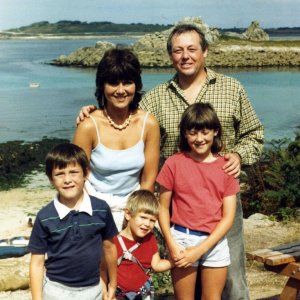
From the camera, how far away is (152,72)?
166ft

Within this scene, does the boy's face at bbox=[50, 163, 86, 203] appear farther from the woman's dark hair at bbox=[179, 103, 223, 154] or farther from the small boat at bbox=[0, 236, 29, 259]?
the small boat at bbox=[0, 236, 29, 259]

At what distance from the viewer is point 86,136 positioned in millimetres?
4004

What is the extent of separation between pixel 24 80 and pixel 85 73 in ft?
27.4

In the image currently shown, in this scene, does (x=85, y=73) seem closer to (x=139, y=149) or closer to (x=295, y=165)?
(x=295, y=165)

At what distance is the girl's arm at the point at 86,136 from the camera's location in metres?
3.98

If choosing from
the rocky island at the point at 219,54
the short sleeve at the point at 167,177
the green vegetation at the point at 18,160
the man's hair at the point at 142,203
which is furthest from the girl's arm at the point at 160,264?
the rocky island at the point at 219,54

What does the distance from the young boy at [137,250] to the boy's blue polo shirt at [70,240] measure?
1.17 feet

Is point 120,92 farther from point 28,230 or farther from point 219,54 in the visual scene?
point 219,54

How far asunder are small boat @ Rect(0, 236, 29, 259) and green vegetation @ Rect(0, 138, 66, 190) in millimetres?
5736

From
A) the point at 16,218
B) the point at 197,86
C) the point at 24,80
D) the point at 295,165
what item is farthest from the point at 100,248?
the point at 24,80

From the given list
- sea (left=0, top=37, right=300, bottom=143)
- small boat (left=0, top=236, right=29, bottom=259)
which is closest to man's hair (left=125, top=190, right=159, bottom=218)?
small boat (left=0, top=236, right=29, bottom=259)

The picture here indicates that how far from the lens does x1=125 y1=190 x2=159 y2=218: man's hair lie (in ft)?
12.8

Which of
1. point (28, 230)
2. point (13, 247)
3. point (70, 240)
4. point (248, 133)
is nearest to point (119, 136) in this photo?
point (70, 240)

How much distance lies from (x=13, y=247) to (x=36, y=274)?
543 cm
